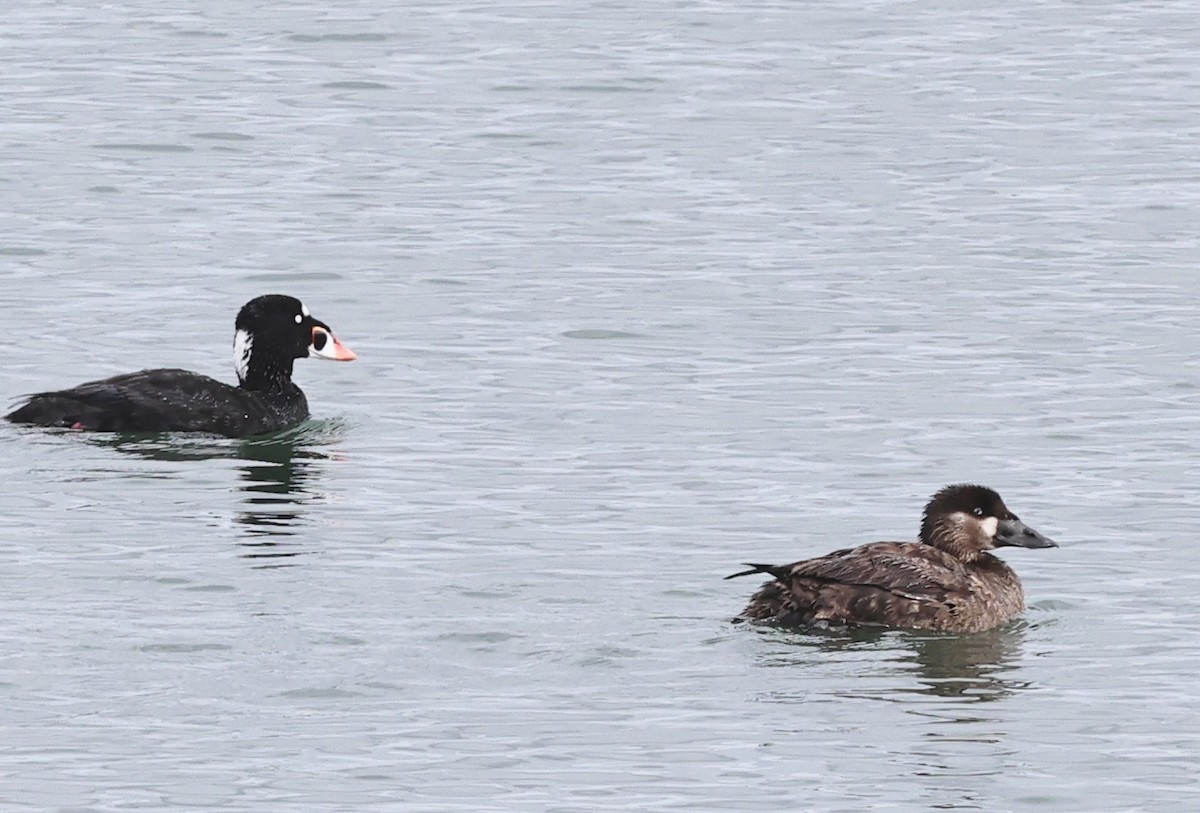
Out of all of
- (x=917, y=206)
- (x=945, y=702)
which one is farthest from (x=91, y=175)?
(x=945, y=702)

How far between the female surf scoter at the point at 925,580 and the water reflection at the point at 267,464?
295cm

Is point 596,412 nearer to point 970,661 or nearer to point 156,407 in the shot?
point 156,407

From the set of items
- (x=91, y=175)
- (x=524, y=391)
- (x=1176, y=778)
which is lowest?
(x=1176, y=778)

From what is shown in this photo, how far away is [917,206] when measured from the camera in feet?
92.8

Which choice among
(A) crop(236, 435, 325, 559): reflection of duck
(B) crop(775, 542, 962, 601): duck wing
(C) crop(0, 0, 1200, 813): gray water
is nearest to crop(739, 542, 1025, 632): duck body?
(B) crop(775, 542, 962, 601): duck wing

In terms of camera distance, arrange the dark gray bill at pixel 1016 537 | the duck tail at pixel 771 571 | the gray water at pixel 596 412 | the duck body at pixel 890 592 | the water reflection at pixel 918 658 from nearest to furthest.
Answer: the gray water at pixel 596 412, the water reflection at pixel 918 658, the duck tail at pixel 771 571, the duck body at pixel 890 592, the dark gray bill at pixel 1016 537

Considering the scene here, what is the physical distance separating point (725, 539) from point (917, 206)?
43.7ft

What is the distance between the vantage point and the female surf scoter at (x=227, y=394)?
60.8ft

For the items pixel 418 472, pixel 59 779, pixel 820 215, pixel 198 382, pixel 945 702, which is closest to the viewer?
pixel 59 779

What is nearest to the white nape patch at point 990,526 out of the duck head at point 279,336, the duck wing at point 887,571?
the duck wing at point 887,571

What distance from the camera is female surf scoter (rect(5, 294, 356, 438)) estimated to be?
18.5 meters

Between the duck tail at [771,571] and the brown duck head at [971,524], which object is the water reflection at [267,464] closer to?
the duck tail at [771,571]

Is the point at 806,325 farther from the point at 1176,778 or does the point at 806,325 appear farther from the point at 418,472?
the point at 1176,778

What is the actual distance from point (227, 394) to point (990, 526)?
6.50m
